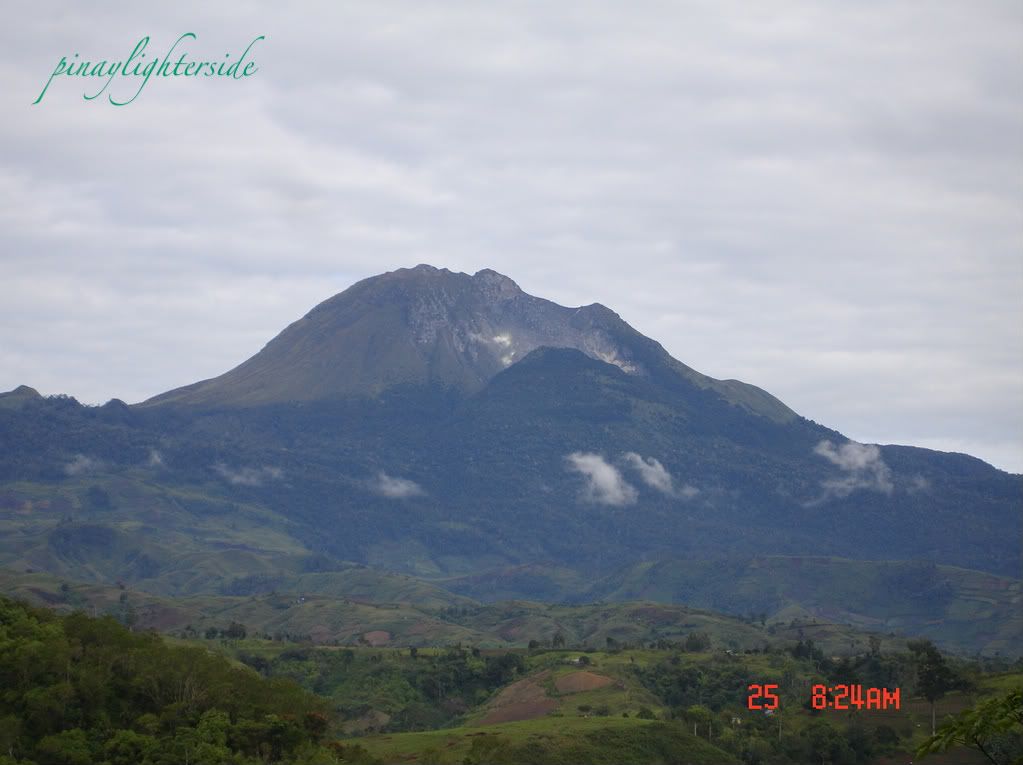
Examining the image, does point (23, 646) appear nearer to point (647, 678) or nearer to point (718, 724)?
point (718, 724)

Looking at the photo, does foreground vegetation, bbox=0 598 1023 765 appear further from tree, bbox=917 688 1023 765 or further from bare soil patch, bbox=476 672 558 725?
bare soil patch, bbox=476 672 558 725

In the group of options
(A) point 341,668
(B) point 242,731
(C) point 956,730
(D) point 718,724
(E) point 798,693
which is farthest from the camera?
(A) point 341,668

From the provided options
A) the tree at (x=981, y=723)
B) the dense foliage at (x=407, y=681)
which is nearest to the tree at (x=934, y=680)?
the dense foliage at (x=407, y=681)

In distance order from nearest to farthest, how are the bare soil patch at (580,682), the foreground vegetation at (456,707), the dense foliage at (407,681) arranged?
the foreground vegetation at (456,707), the bare soil patch at (580,682), the dense foliage at (407,681)

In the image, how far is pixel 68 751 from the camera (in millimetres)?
87688

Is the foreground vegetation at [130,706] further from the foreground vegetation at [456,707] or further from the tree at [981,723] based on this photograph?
the tree at [981,723]

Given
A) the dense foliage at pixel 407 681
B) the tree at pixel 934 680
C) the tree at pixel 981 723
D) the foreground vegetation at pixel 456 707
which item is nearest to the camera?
the tree at pixel 981 723

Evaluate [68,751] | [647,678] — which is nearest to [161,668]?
[68,751]

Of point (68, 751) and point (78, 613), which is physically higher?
point (78, 613)

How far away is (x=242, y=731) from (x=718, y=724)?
2395 inches
